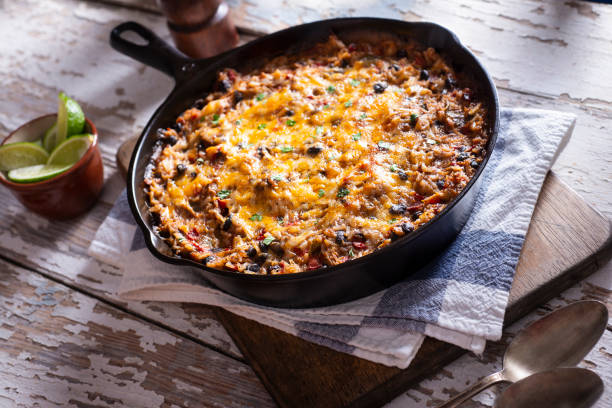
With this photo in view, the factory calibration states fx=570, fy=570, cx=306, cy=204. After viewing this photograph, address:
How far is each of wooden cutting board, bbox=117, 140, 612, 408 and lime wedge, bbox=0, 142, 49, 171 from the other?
1496 mm

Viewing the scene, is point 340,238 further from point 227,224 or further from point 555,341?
point 555,341

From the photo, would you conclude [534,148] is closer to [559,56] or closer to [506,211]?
[506,211]

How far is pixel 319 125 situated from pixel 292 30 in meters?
0.75

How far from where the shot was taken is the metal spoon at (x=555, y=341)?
85.7 inches

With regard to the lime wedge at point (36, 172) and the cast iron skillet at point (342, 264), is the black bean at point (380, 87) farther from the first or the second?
the lime wedge at point (36, 172)

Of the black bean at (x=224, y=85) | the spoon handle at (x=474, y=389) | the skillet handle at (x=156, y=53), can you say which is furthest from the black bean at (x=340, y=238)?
the skillet handle at (x=156, y=53)

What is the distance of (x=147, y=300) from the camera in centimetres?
284

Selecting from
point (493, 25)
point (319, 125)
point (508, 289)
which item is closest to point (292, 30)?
point (319, 125)

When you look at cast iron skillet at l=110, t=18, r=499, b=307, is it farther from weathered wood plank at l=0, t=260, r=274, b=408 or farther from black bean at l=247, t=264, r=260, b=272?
weathered wood plank at l=0, t=260, r=274, b=408

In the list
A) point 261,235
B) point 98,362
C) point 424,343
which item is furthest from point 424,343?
point 98,362

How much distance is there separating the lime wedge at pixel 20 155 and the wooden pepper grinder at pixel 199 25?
120 cm

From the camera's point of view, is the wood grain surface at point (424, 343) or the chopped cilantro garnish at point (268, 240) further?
the chopped cilantro garnish at point (268, 240)

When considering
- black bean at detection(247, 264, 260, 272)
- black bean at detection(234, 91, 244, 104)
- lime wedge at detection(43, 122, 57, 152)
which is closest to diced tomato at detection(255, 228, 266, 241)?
black bean at detection(247, 264, 260, 272)

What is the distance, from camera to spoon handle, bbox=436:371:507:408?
6.96ft
